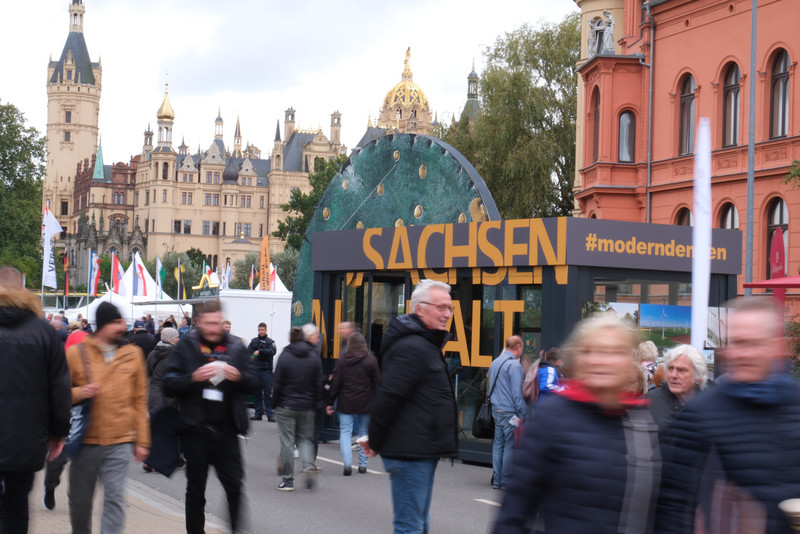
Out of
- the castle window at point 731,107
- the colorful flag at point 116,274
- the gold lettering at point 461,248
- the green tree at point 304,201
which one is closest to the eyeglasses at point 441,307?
the gold lettering at point 461,248

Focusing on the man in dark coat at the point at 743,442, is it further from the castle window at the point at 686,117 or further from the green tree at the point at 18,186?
the green tree at the point at 18,186

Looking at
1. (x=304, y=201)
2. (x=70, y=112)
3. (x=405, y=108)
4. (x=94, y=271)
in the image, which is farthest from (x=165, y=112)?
(x=94, y=271)

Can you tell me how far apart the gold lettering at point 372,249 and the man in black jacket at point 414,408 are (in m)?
9.76

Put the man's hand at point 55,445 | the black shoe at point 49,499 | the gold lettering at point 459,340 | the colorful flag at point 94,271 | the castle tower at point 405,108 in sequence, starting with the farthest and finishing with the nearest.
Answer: the castle tower at point 405,108
the colorful flag at point 94,271
the gold lettering at point 459,340
the black shoe at point 49,499
the man's hand at point 55,445

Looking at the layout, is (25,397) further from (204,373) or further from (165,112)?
(165,112)

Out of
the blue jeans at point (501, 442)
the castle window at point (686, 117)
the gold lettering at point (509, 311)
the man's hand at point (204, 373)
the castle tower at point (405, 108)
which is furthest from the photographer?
the castle tower at point (405, 108)

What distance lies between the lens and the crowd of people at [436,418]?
12.2 ft

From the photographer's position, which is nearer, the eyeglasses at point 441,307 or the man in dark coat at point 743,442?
the man in dark coat at point 743,442

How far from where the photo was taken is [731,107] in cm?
2941

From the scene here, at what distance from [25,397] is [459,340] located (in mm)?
9117

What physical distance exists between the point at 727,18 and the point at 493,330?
18.4 metres

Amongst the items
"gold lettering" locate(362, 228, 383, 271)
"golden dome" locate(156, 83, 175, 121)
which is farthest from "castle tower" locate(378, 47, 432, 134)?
"gold lettering" locate(362, 228, 383, 271)

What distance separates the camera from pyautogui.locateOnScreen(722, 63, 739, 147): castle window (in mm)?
29203

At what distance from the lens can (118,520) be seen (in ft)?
23.4
